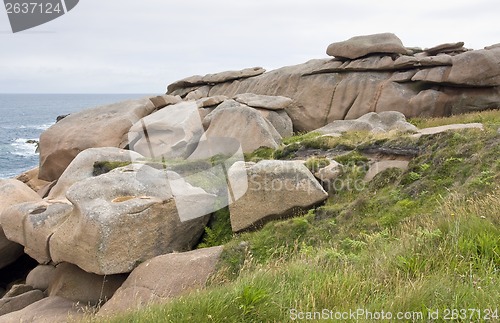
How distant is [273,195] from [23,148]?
6076 centimetres

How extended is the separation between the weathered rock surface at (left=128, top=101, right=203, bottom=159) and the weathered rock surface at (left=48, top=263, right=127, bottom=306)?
9.04 metres

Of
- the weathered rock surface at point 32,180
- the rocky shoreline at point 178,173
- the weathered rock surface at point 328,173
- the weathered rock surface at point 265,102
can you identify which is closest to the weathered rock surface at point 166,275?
the rocky shoreline at point 178,173

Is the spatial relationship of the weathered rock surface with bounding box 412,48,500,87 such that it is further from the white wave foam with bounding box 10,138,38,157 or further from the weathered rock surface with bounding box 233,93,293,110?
the white wave foam with bounding box 10,138,38,157

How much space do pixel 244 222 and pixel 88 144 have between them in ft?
52.8

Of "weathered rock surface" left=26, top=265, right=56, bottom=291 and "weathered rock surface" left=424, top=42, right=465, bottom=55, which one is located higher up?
"weathered rock surface" left=424, top=42, right=465, bottom=55

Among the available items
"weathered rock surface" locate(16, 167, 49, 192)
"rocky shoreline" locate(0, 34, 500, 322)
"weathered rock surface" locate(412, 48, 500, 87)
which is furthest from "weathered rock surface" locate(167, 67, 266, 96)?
"weathered rock surface" locate(16, 167, 49, 192)

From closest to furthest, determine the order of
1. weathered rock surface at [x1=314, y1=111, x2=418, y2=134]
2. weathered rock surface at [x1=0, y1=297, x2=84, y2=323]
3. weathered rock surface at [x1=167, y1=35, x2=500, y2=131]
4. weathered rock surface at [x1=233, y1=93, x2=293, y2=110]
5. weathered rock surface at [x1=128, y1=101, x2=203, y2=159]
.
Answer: weathered rock surface at [x1=0, y1=297, x2=84, y2=323] < weathered rock surface at [x1=128, y1=101, x2=203, y2=159] < weathered rock surface at [x1=314, y1=111, x2=418, y2=134] < weathered rock surface at [x1=233, y1=93, x2=293, y2=110] < weathered rock surface at [x1=167, y1=35, x2=500, y2=131]

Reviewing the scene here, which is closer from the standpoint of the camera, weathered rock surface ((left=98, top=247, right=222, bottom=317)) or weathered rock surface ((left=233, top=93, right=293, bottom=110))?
weathered rock surface ((left=98, top=247, right=222, bottom=317))

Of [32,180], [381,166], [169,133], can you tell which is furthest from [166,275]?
[32,180]

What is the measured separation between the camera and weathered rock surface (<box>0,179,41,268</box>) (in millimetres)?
18594

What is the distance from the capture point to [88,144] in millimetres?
27016

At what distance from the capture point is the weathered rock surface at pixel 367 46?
33156 mm

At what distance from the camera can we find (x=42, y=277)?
53.3ft

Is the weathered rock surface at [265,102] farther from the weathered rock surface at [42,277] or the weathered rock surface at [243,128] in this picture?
the weathered rock surface at [42,277]
